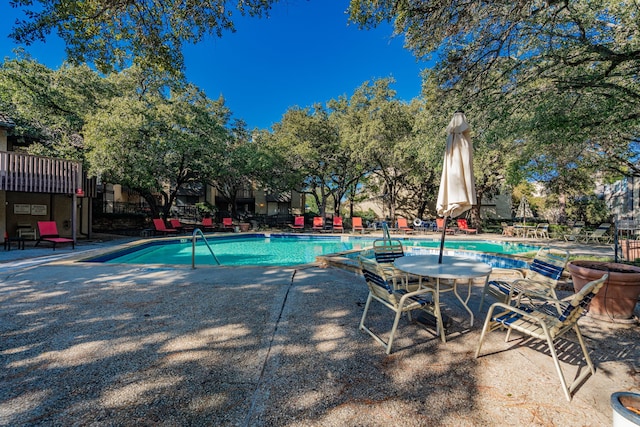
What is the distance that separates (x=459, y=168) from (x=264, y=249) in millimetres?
10305

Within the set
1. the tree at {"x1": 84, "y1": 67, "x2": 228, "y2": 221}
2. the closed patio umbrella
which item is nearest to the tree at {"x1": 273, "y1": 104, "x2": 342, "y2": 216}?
the tree at {"x1": 84, "y1": 67, "x2": 228, "y2": 221}

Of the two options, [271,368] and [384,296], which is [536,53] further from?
[271,368]

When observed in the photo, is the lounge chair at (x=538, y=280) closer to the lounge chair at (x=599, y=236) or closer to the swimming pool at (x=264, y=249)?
the swimming pool at (x=264, y=249)

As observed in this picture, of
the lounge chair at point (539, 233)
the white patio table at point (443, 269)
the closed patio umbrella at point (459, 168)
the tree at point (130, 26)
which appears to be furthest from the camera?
the lounge chair at point (539, 233)

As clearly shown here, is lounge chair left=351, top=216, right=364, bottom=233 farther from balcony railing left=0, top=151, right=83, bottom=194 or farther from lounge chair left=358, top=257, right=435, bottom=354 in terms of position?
lounge chair left=358, top=257, right=435, bottom=354

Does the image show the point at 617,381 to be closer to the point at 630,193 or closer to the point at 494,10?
the point at 494,10

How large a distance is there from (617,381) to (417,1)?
478 cm

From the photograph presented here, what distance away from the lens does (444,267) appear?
10.0 feet

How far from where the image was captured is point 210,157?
14.1 meters

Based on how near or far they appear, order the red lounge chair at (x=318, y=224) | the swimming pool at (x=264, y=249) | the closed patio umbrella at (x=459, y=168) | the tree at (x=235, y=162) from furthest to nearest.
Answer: the red lounge chair at (x=318, y=224) → the tree at (x=235, y=162) → the swimming pool at (x=264, y=249) → the closed patio umbrella at (x=459, y=168)

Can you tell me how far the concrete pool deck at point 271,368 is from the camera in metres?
1.79

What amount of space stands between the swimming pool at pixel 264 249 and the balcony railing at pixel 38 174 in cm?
340

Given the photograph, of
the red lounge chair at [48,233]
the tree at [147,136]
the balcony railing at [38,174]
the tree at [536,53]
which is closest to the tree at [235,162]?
the tree at [147,136]

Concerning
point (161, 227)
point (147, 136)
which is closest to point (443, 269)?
point (147, 136)
